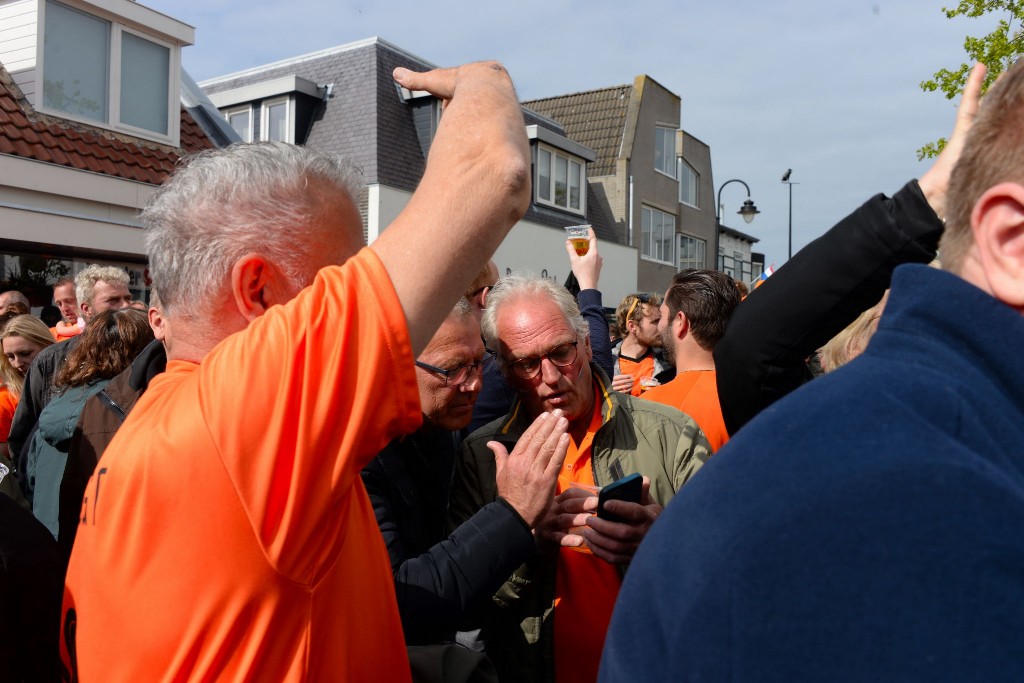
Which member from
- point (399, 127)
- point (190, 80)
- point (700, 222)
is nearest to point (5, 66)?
point (190, 80)

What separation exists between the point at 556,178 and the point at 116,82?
44.9 ft

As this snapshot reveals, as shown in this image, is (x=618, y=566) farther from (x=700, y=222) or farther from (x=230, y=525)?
(x=700, y=222)

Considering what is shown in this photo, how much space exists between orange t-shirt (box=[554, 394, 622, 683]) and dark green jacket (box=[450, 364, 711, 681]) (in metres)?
0.03

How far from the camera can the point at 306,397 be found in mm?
1124

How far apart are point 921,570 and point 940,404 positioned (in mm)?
161

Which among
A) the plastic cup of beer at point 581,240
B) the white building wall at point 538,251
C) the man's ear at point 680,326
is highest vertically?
the white building wall at point 538,251

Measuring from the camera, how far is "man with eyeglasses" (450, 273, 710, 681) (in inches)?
91.1

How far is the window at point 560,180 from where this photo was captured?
2247 cm

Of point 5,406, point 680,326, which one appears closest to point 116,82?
point 5,406

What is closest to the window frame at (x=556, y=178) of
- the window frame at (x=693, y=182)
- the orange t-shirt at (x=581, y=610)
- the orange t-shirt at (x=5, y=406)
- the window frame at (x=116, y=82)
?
the window frame at (x=693, y=182)

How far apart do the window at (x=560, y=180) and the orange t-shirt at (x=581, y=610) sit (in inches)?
803

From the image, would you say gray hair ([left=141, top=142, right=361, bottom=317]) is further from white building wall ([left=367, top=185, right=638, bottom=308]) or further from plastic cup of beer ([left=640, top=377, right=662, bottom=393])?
white building wall ([left=367, top=185, right=638, bottom=308])

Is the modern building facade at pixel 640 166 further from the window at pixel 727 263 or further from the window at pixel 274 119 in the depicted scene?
the window at pixel 274 119

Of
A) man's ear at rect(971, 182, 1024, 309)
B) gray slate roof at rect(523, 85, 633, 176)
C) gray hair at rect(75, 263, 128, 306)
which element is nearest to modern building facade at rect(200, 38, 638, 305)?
gray slate roof at rect(523, 85, 633, 176)
